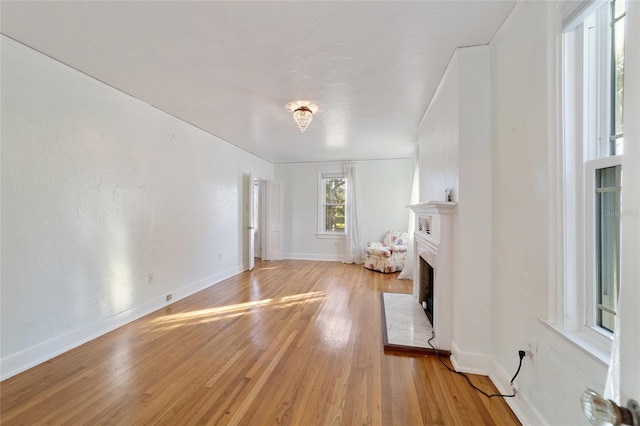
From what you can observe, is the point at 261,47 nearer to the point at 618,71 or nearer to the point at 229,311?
the point at 618,71

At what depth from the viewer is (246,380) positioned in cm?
188

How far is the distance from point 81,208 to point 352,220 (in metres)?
4.86

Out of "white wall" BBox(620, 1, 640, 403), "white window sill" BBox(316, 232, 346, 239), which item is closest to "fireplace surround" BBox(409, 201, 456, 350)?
"white wall" BBox(620, 1, 640, 403)

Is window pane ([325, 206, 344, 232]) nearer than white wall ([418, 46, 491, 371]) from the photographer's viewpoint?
No

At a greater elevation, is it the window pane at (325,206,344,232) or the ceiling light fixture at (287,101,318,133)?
the ceiling light fixture at (287,101,318,133)

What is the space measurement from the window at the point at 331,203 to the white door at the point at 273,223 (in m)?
1.03

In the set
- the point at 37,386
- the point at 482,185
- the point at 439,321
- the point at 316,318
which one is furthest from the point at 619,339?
the point at 37,386

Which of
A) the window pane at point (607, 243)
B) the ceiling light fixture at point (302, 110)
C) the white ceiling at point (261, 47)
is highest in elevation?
the white ceiling at point (261, 47)

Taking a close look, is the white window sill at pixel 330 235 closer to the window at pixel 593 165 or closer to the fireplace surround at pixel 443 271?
the fireplace surround at pixel 443 271

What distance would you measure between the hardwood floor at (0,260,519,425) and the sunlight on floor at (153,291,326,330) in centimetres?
2

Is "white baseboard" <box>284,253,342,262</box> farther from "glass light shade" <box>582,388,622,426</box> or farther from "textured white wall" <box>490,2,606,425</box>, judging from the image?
"glass light shade" <box>582,388,622,426</box>

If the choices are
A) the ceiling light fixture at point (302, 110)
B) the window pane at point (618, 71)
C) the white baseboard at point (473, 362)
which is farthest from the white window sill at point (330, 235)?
the window pane at point (618, 71)

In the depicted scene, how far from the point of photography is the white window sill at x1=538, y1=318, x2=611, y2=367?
1.00 m

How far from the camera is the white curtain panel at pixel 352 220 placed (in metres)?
6.12
